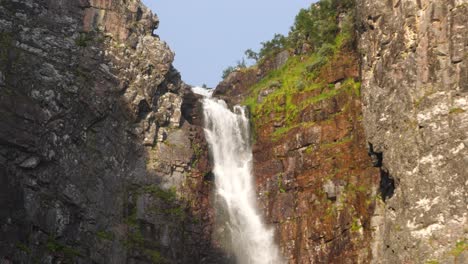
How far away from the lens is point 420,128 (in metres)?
31.0

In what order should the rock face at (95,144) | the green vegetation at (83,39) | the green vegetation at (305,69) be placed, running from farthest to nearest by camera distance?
the green vegetation at (305,69) < the green vegetation at (83,39) < the rock face at (95,144)

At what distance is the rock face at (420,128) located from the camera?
28781 mm

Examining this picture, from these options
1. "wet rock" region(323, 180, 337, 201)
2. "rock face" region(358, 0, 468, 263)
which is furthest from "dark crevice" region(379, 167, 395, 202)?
"wet rock" region(323, 180, 337, 201)

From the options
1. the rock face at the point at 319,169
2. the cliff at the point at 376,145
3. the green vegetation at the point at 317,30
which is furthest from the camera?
the green vegetation at the point at 317,30

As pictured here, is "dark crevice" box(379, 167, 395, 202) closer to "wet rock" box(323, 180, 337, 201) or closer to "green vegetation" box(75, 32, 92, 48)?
"wet rock" box(323, 180, 337, 201)

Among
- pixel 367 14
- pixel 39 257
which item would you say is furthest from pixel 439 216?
pixel 39 257

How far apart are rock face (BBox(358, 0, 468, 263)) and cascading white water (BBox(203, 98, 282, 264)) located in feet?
27.2

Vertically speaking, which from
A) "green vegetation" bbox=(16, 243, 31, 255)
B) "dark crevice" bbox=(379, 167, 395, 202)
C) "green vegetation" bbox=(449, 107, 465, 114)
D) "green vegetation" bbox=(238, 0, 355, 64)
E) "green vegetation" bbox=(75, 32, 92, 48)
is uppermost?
"green vegetation" bbox=(238, 0, 355, 64)

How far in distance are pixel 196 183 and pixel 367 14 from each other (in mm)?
15876

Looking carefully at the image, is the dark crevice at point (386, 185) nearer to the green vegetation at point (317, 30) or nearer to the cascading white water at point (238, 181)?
the cascading white water at point (238, 181)

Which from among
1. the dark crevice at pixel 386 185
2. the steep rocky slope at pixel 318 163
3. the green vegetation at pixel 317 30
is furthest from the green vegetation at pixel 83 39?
the dark crevice at pixel 386 185

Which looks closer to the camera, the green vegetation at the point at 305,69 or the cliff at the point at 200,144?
the cliff at the point at 200,144

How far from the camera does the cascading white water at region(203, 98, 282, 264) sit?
3897 centimetres

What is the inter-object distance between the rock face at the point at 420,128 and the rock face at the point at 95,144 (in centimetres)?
1265
